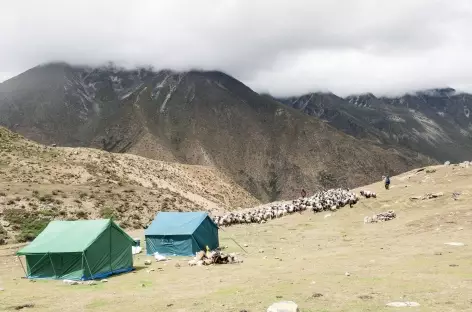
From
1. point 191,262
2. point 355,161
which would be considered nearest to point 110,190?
point 191,262

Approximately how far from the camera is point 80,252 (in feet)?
74.2

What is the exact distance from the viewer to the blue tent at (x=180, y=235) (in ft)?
98.3

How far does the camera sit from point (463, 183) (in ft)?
146

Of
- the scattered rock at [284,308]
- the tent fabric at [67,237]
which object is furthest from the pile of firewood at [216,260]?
the scattered rock at [284,308]

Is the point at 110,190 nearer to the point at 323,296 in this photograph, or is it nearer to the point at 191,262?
the point at 191,262

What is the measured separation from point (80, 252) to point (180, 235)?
27.7 ft

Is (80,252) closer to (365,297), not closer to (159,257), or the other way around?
(159,257)

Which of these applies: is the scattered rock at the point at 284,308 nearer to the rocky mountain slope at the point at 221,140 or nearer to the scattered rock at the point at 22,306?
the scattered rock at the point at 22,306

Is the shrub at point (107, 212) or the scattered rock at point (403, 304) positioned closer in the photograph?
the scattered rock at point (403, 304)

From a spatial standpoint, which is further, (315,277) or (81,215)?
(81,215)

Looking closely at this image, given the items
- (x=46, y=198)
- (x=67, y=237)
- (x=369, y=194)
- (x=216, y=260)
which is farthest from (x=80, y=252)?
(x=369, y=194)

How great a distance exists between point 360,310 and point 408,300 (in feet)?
6.49

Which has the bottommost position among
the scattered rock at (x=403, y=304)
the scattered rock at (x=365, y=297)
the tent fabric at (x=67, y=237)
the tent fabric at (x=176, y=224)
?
the scattered rock at (x=365, y=297)

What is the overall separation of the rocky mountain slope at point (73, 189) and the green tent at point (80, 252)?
17763 mm
